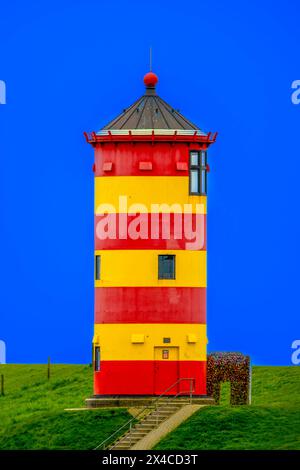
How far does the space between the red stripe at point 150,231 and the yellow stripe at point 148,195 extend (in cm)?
24

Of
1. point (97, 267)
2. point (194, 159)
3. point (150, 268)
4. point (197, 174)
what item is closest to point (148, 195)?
point (197, 174)

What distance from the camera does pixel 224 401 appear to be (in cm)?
8206

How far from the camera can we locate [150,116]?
250ft

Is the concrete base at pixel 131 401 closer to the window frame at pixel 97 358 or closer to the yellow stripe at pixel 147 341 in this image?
the window frame at pixel 97 358

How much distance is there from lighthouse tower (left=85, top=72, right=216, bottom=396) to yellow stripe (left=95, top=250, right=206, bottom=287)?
35 millimetres

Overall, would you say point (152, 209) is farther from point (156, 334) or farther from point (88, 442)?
point (88, 442)

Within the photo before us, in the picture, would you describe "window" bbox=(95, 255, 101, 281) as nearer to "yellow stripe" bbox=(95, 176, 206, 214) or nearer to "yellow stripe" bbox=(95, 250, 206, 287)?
"yellow stripe" bbox=(95, 250, 206, 287)

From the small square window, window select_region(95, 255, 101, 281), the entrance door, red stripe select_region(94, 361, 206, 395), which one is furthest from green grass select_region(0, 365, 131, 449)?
the small square window

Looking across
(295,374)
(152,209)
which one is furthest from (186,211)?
(295,374)

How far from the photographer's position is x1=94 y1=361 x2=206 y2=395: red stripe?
7475 centimetres

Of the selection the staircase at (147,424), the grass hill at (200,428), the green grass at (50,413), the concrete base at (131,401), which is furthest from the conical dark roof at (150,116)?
the green grass at (50,413)

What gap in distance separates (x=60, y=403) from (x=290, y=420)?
18.9m

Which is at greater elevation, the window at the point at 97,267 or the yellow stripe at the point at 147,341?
the window at the point at 97,267

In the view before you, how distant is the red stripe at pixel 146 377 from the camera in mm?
74750
